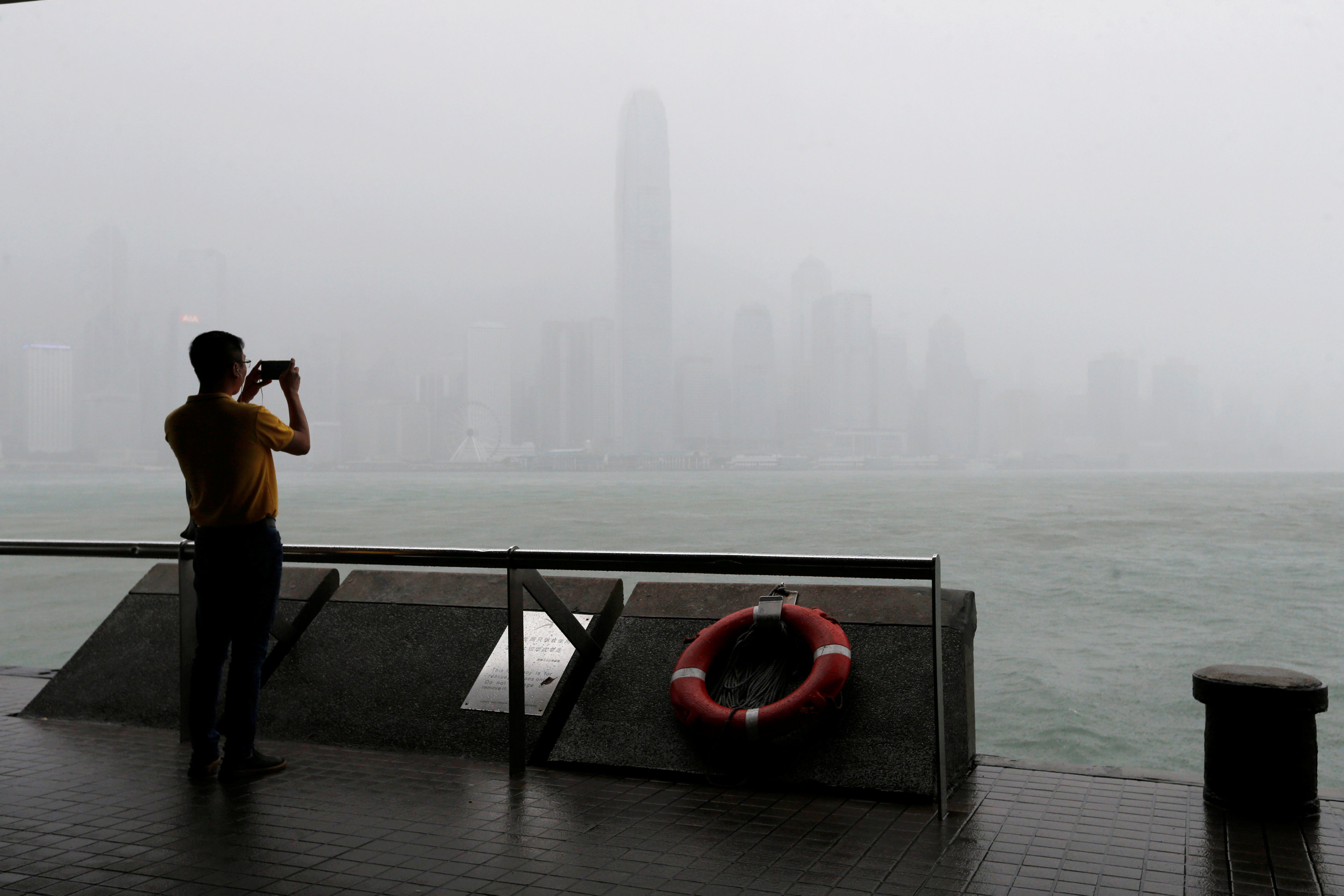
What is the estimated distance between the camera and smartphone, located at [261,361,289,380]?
4.14 m

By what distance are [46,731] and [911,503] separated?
89.1 m

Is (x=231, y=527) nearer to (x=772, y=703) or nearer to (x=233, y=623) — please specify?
(x=233, y=623)

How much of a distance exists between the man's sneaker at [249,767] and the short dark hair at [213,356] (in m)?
1.47

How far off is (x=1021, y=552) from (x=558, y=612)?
202 feet

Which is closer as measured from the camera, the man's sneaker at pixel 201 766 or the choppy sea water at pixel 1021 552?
the man's sneaker at pixel 201 766

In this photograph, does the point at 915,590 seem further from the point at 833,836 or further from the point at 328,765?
the point at 328,765

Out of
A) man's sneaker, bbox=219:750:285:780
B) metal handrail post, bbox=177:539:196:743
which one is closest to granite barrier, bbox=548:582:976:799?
man's sneaker, bbox=219:750:285:780

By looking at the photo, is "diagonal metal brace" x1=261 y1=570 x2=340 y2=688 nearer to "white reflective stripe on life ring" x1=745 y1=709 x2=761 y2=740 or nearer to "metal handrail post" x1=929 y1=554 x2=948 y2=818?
"white reflective stripe on life ring" x1=745 y1=709 x2=761 y2=740

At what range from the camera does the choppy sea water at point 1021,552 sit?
27516 mm

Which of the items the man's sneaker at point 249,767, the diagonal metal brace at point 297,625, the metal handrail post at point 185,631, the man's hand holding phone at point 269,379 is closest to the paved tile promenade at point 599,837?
the man's sneaker at point 249,767

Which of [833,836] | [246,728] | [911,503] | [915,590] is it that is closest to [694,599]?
[915,590]

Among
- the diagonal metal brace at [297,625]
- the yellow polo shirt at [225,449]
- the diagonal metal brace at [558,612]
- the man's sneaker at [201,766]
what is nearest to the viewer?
the yellow polo shirt at [225,449]

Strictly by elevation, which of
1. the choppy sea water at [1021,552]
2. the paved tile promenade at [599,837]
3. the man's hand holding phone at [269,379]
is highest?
the man's hand holding phone at [269,379]

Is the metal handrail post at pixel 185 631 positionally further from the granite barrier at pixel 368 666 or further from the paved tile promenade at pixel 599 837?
the paved tile promenade at pixel 599 837
